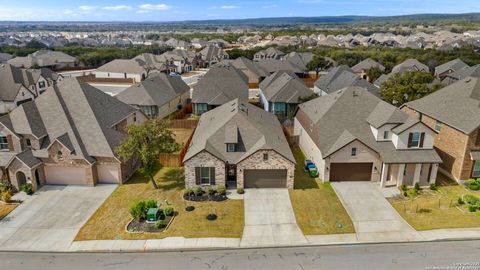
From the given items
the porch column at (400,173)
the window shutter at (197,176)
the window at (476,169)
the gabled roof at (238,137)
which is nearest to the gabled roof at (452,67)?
the window at (476,169)

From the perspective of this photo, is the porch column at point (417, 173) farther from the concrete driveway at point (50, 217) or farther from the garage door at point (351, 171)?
the concrete driveway at point (50, 217)

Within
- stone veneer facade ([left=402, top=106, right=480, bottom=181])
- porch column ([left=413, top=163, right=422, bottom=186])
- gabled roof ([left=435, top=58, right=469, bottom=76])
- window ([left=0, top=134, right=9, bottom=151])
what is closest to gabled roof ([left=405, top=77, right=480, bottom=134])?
stone veneer facade ([left=402, top=106, right=480, bottom=181])

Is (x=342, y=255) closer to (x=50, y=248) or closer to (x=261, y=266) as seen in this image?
(x=261, y=266)

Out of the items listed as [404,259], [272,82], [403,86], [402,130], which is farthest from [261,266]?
[272,82]

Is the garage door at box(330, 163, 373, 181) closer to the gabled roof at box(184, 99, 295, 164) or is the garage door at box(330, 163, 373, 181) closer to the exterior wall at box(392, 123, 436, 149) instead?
the exterior wall at box(392, 123, 436, 149)

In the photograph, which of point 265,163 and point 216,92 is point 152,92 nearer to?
point 216,92

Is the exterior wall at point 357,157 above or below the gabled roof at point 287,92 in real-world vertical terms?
below
